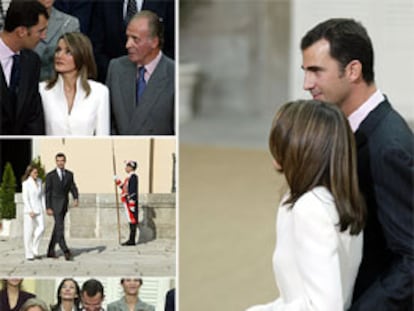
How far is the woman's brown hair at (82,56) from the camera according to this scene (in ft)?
7.75

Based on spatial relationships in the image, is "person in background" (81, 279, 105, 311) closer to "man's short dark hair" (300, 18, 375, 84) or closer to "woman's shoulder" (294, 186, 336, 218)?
"woman's shoulder" (294, 186, 336, 218)

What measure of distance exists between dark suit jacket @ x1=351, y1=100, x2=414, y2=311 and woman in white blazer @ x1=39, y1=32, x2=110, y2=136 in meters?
0.62

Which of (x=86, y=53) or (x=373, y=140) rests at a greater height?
(x=86, y=53)

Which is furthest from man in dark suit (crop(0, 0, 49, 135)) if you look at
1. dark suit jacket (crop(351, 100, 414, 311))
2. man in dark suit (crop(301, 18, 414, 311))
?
dark suit jacket (crop(351, 100, 414, 311))

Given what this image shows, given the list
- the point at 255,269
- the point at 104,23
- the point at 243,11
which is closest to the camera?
the point at 104,23

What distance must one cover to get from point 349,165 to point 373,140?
0.12 metres

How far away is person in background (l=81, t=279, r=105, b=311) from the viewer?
239 centimetres

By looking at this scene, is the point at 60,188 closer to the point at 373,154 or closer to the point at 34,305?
the point at 34,305

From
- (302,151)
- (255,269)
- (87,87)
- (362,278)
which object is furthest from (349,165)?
(255,269)

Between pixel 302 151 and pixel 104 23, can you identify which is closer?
pixel 302 151

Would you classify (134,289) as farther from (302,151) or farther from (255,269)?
(255,269)

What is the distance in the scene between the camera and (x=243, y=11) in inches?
446

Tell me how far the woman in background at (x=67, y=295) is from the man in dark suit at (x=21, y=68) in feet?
1.17

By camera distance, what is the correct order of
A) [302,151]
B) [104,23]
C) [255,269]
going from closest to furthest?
1. [302,151]
2. [104,23]
3. [255,269]
